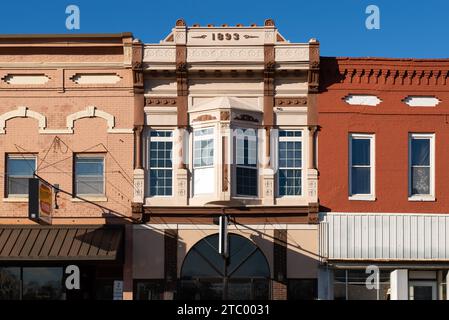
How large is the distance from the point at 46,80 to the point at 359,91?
374 inches

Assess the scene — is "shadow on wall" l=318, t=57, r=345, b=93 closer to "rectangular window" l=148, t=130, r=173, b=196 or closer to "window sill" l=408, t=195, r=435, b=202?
"window sill" l=408, t=195, r=435, b=202

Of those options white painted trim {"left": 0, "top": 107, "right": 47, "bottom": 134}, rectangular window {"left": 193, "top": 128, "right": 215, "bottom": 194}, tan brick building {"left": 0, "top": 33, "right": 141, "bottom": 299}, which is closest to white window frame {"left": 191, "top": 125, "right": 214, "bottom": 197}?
rectangular window {"left": 193, "top": 128, "right": 215, "bottom": 194}

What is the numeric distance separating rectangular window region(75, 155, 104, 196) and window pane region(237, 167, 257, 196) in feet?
13.5

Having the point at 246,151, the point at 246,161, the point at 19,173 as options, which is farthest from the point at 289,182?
the point at 19,173

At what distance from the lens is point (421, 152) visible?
24.5 metres

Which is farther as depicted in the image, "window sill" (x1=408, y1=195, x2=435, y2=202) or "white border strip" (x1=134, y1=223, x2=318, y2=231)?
"window sill" (x1=408, y1=195, x2=435, y2=202)

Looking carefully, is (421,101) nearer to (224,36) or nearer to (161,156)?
(224,36)

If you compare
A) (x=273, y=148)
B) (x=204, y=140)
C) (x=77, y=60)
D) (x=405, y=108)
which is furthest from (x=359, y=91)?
(x=77, y=60)

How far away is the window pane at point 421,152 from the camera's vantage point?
2450 cm

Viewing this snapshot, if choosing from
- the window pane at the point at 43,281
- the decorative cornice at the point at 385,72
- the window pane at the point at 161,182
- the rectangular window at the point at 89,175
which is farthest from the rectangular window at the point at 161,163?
the decorative cornice at the point at 385,72

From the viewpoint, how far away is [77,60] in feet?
80.2

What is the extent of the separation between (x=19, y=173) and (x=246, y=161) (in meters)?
6.83

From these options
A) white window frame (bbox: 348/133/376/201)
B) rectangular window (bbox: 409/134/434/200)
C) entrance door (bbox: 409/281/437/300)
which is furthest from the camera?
rectangular window (bbox: 409/134/434/200)

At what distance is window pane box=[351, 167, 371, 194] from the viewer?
24.3 meters
